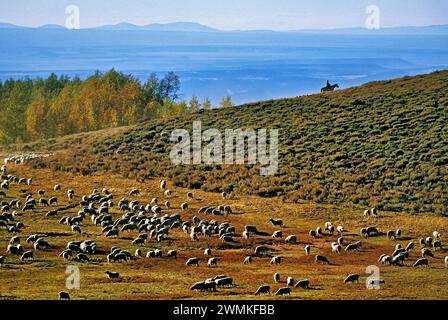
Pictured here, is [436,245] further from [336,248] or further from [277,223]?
[277,223]

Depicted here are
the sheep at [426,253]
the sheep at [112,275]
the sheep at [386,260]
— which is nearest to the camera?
the sheep at [112,275]

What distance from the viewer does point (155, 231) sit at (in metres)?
43.9

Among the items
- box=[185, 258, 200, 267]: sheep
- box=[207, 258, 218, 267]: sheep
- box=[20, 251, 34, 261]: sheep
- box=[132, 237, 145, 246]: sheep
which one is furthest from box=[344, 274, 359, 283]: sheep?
box=[20, 251, 34, 261]: sheep

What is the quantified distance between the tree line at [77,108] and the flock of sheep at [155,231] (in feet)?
173

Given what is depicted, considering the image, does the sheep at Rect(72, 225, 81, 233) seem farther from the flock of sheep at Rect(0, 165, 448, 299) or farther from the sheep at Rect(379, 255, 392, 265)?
the sheep at Rect(379, 255, 392, 265)

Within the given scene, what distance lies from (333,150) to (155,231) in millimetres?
33919

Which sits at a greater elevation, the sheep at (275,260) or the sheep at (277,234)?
the sheep at (277,234)

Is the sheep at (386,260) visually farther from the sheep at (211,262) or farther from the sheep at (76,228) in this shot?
the sheep at (76,228)

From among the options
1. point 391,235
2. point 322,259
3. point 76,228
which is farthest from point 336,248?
point 76,228

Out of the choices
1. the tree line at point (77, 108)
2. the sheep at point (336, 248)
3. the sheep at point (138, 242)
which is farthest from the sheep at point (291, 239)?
the tree line at point (77, 108)

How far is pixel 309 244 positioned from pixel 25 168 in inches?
1736

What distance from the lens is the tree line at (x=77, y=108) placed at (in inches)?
4515

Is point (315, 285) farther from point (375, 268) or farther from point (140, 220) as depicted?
point (140, 220)

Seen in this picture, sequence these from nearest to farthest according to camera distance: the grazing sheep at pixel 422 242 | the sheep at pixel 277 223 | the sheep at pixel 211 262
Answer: the sheep at pixel 211 262
the grazing sheep at pixel 422 242
the sheep at pixel 277 223
